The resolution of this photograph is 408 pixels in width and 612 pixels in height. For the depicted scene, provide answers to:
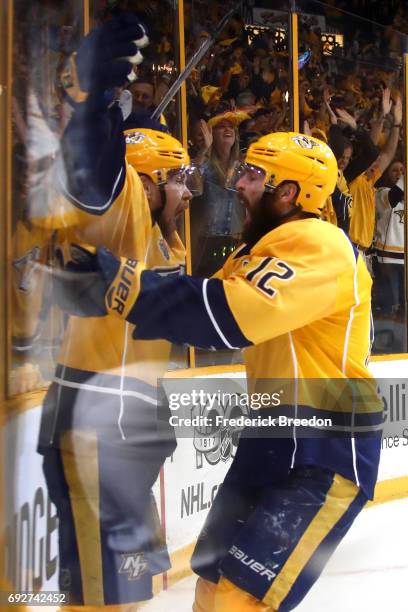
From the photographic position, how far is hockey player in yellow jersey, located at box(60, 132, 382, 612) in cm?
148

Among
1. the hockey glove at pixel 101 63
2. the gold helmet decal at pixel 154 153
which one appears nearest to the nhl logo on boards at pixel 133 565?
the gold helmet decal at pixel 154 153

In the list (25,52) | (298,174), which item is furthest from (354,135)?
(25,52)

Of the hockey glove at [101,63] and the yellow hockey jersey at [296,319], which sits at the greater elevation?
the hockey glove at [101,63]

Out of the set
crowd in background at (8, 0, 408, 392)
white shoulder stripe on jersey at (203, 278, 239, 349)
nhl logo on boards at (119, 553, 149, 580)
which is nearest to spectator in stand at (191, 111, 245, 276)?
crowd in background at (8, 0, 408, 392)

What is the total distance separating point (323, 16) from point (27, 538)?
117 centimetres

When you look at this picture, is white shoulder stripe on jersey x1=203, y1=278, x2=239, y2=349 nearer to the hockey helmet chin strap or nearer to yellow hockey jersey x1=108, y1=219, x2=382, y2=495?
yellow hockey jersey x1=108, y1=219, x2=382, y2=495

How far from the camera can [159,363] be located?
147 cm

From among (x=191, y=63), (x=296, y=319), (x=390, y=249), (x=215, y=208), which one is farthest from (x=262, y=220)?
(x=390, y=249)

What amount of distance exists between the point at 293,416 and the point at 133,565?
378 mm

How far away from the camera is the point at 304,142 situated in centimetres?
159

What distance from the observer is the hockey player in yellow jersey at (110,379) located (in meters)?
1.36

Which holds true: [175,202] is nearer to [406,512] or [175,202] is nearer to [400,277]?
A: [400,277]

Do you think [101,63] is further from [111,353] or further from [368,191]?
[368,191]

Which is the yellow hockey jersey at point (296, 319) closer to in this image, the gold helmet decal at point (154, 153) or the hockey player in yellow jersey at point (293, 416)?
the hockey player in yellow jersey at point (293, 416)
